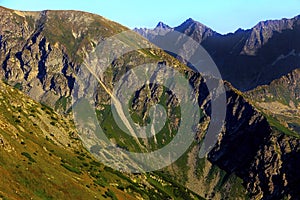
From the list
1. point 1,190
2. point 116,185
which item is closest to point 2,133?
point 1,190

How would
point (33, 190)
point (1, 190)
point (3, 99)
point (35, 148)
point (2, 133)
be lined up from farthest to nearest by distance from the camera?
point (3, 99)
point (35, 148)
point (2, 133)
point (33, 190)
point (1, 190)

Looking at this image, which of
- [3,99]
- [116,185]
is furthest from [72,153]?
[3,99]

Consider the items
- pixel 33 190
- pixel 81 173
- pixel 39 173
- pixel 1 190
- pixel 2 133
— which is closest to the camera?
pixel 1 190

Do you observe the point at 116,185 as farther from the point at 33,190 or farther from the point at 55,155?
the point at 33,190

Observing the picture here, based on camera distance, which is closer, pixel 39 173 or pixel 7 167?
pixel 7 167

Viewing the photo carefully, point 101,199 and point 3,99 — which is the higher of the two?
point 3,99

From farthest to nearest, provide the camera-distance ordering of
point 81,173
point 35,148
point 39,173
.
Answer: point 81,173, point 35,148, point 39,173

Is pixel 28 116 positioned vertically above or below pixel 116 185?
above

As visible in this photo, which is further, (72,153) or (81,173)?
(72,153)

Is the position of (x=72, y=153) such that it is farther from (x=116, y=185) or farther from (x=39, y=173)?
(x=39, y=173)
